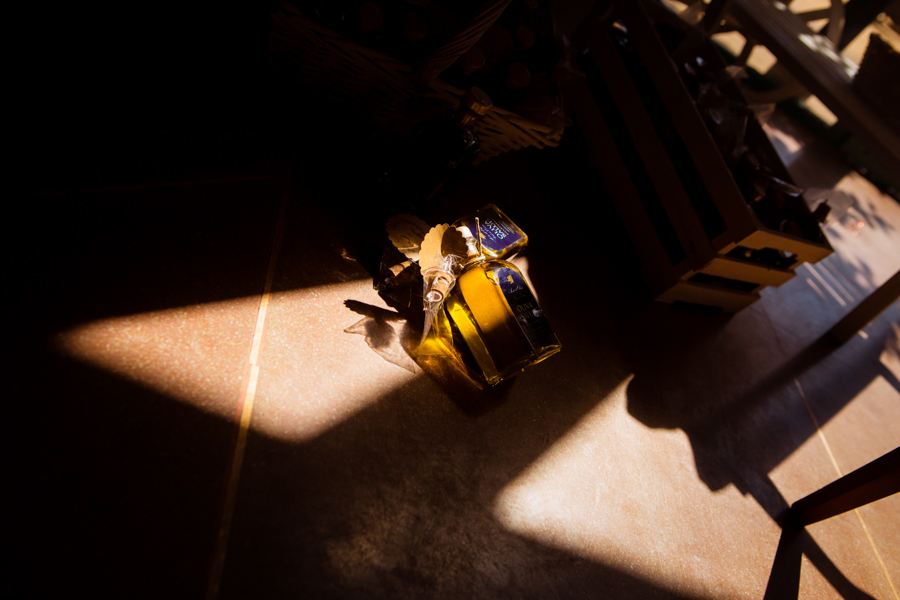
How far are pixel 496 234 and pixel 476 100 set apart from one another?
24 cm

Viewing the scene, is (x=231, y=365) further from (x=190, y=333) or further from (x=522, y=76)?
(x=522, y=76)

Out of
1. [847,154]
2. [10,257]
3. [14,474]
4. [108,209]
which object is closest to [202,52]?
[108,209]

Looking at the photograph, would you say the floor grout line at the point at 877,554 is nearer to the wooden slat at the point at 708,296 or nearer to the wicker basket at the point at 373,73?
the wooden slat at the point at 708,296

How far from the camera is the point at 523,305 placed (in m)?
0.78

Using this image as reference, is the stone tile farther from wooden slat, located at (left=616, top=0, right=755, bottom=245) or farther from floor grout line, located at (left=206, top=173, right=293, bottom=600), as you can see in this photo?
wooden slat, located at (left=616, top=0, right=755, bottom=245)

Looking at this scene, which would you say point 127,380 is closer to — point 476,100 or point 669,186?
point 476,100

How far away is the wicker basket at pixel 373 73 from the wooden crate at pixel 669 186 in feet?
1.19

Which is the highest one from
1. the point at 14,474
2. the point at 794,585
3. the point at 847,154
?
the point at 847,154

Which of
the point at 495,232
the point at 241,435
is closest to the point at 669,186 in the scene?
the point at 495,232

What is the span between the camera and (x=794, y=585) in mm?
877

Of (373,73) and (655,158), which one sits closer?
(373,73)

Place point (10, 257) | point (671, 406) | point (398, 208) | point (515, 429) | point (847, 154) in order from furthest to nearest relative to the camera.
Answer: point (847, 154), point (671, 406), point (398, 208), point (515, 429), point (10, 257)

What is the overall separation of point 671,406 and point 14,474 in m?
1.09

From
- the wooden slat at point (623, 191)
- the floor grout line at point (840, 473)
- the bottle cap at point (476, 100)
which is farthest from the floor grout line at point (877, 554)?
the bottle cap at point (476, 100)
